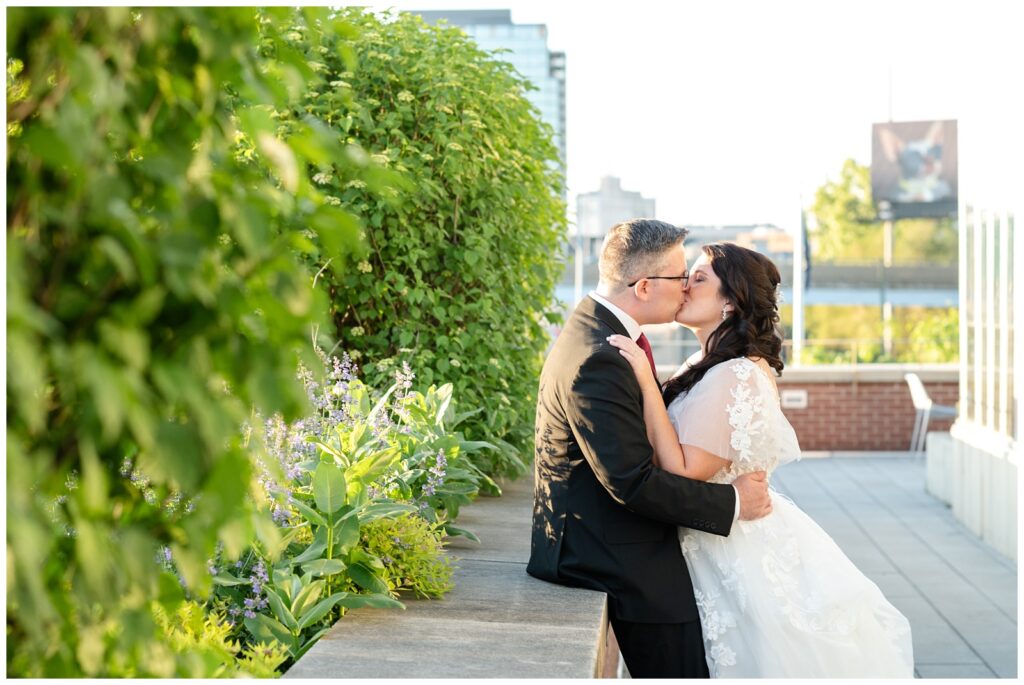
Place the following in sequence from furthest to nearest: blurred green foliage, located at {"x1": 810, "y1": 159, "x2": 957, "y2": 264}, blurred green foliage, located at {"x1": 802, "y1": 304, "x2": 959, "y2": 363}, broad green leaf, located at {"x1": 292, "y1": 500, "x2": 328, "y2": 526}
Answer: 1. blurred green foliage, located at {"x1": 810, "y1": 159, "x2": 957, "y2": 264}
2. blurred green foliage, located at {"x1": 802, "y1": 304, "x2": 959, "y2": 363}
3. broad green leaf, located at {"x1": 292, "y1": 500, "x2": 328, "y2": 526}

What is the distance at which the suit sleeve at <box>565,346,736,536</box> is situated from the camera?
9.76 feet

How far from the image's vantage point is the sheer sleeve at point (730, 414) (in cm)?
319

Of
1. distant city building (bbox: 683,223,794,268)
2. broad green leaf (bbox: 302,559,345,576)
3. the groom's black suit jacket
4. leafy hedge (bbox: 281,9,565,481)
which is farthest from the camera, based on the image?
distant city building (bbox: 683,223,794,268)

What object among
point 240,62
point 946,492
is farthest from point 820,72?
point 240,62

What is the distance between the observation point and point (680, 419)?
3.29 metres

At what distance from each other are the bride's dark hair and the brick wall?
35.6 ft

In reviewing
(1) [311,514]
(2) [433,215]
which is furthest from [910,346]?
(1) [311,514]

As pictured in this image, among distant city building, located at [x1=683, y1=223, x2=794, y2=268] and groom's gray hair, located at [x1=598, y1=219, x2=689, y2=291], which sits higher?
distant city building, located at [x1=683, y1=223, x2=794, y2=268]

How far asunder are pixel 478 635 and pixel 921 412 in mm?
12196

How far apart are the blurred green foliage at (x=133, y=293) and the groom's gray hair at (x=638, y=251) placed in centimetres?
215

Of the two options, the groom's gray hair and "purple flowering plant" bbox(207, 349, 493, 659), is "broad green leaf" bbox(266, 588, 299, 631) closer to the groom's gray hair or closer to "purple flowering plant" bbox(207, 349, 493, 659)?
"purple flowering plant" bbox(207, 349, 493, 659)

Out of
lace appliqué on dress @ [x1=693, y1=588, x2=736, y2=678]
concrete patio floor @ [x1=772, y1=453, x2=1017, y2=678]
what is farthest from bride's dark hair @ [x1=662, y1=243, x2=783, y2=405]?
concrete patio floor @ [x1=772, y1=453, x2=1017, y2=678]

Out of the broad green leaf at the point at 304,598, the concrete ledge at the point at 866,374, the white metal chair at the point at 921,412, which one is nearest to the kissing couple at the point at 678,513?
the broad green leaf at the point at 304,598

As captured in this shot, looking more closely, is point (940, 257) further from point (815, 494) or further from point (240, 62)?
point (240, 62)
